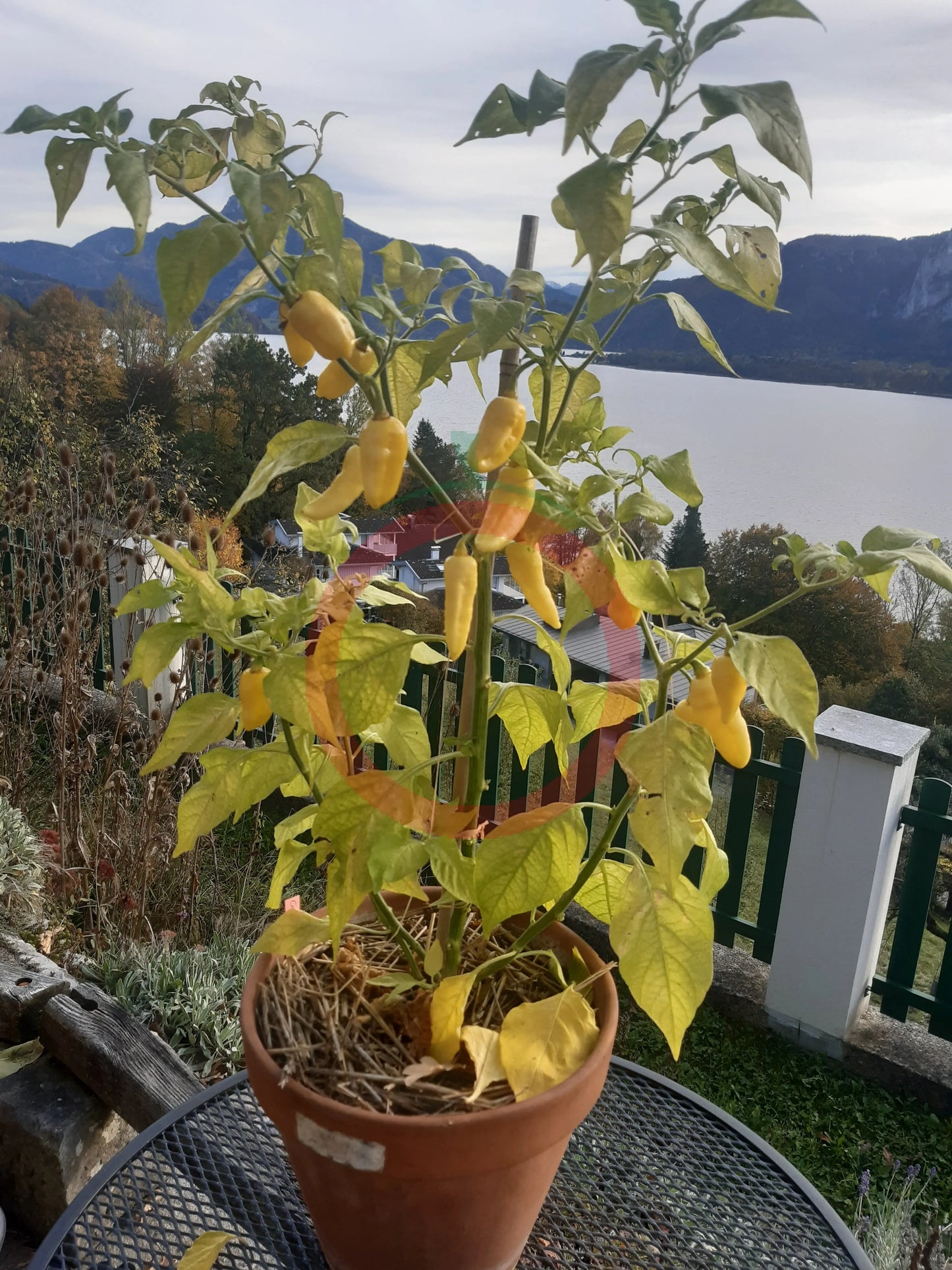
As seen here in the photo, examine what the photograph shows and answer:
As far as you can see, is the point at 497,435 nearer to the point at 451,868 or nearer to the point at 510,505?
the point at 510,505

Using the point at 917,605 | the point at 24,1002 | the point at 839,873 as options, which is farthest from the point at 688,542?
the point at 24,1002

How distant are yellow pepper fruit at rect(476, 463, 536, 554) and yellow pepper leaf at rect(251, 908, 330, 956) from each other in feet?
1.41

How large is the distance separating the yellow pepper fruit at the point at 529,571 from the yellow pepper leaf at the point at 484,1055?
36cm

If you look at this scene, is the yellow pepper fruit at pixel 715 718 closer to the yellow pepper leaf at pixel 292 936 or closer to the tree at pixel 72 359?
the yellow pepper leaf at pixel 292 936

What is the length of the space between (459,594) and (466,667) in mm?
188

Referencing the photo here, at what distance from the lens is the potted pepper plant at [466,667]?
502 millimetres

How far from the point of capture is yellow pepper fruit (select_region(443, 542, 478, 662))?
593mm

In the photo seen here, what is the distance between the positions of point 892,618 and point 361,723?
820cm

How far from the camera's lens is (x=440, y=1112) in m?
0.72

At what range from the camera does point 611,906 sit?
84 centimetres

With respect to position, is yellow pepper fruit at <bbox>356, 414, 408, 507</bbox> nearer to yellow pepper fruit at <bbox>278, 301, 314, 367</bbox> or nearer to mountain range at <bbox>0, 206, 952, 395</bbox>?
yellow pepper fruit at <bbox>278, 301, 314, 367</bbox>

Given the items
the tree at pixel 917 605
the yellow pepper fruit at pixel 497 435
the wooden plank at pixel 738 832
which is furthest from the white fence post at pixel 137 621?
the tree at pixel 917 605

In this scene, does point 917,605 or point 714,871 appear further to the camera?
point 917,605

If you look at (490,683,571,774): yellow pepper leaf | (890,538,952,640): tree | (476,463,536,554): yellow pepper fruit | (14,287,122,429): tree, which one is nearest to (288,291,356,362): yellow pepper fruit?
(476,463,536,554): yellow pepper fruit
